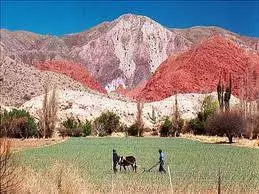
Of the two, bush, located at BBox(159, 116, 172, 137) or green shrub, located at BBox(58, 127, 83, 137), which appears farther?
bush, located at BBox(159, 116, 172, 137)

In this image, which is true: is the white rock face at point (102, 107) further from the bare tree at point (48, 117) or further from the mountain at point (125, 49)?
the mountain at point (125, 49)

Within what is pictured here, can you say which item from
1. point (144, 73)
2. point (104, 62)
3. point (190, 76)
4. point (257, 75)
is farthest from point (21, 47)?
point (257, 75)

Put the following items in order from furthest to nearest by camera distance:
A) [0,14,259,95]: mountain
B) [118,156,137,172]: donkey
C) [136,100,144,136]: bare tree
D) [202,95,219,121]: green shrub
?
[0,14,259,95]: mountain, [202,95,219,121]: green shrub, [136,100,144,136]: bare tree, [118,156,137,172]: donkey

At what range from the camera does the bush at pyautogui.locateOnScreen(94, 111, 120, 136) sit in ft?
244

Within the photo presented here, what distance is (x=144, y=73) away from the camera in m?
167

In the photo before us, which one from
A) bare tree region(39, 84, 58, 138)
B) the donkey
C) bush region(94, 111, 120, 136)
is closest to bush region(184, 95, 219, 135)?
bush region(94, 111, 120, 136)

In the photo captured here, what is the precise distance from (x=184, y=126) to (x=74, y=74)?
221ft

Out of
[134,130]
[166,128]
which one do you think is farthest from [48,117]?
[166,128]

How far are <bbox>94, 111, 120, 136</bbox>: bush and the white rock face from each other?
9354 millimetres

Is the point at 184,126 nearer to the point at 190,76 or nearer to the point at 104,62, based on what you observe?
the point at 190,76

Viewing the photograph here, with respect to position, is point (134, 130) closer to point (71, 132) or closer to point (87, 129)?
point (87, 129)

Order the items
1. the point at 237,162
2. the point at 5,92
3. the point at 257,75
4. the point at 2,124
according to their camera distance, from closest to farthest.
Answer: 1. the point at 2,124
2. the point at 237,162
3. the point at 5,92
4. the point at 257,75

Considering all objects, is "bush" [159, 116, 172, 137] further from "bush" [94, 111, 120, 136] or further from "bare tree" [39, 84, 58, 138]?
"bare tree" [39, 84, 58, 138]

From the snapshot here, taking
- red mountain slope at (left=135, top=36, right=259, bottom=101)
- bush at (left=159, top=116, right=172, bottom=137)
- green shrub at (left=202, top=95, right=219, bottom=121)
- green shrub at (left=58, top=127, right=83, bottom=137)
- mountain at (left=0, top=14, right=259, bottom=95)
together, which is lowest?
green shrub at (left=58, top=127, right=83, bottom=137)
